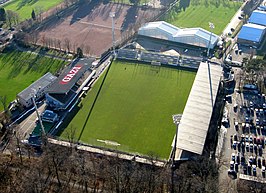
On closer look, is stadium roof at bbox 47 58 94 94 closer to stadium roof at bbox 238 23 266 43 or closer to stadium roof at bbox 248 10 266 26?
stadium roof at bbox 238 23 266 43

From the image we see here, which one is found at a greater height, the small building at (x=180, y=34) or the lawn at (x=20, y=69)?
the small building at (x=180, y=34)

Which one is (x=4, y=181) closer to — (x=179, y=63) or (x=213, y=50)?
(x=179, y=63)

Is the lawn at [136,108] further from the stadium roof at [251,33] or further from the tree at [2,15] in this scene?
the tree at [2,15]

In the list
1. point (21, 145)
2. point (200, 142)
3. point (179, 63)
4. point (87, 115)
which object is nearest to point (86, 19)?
point (179, 63)

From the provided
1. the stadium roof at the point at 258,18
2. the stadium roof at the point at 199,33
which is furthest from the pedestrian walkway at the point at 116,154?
the stadium roof at the point at 258,18

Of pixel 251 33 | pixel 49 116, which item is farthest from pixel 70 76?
pixel 251 33

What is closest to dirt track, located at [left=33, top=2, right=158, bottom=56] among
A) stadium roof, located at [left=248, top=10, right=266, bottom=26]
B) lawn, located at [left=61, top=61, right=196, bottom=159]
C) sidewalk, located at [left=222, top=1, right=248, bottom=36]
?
lawn, located at [left=61, top=61, right=196, bottom=159]

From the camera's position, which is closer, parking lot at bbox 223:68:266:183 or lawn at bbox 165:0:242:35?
parking lot at bbox 223:68:266:183

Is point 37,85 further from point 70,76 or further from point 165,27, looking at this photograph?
point 165,27
